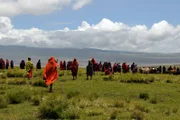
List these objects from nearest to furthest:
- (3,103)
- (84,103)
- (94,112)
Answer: (94,112), (84,103), (3,103)

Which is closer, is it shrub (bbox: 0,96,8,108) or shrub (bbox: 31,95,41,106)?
shrub (bbox: 0,96,8,108)

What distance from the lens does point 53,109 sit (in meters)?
15.3

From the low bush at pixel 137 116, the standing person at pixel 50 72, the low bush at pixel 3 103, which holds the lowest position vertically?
the low bush at pixel 137 116

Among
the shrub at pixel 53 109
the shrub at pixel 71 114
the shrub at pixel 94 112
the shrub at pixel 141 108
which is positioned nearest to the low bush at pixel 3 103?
the shrub at pixel 53 109

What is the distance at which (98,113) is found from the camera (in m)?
16.1

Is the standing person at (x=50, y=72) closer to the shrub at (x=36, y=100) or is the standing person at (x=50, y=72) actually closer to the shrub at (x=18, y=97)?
the shrub at (x=18, y=97)

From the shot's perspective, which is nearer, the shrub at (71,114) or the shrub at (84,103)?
the shrub at (71,114)

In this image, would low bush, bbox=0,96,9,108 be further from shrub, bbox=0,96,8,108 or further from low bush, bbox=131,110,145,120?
low bush, bbox=131,110,145,120

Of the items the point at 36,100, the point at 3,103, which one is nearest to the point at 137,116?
the point at 36,100

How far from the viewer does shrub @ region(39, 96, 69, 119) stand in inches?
600

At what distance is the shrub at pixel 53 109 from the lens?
600 inches

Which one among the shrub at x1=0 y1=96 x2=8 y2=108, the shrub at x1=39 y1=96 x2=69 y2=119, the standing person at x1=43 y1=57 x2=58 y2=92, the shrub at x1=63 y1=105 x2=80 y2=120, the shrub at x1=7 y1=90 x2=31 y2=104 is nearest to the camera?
the shrub at x1=63 y1=105 x2=80 y2=120

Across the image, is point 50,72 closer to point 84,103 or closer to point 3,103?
point 3,103

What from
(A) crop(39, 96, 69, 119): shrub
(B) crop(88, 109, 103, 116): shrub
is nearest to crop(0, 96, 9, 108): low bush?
(A) crop(39, 96, 69, 119): shrub
